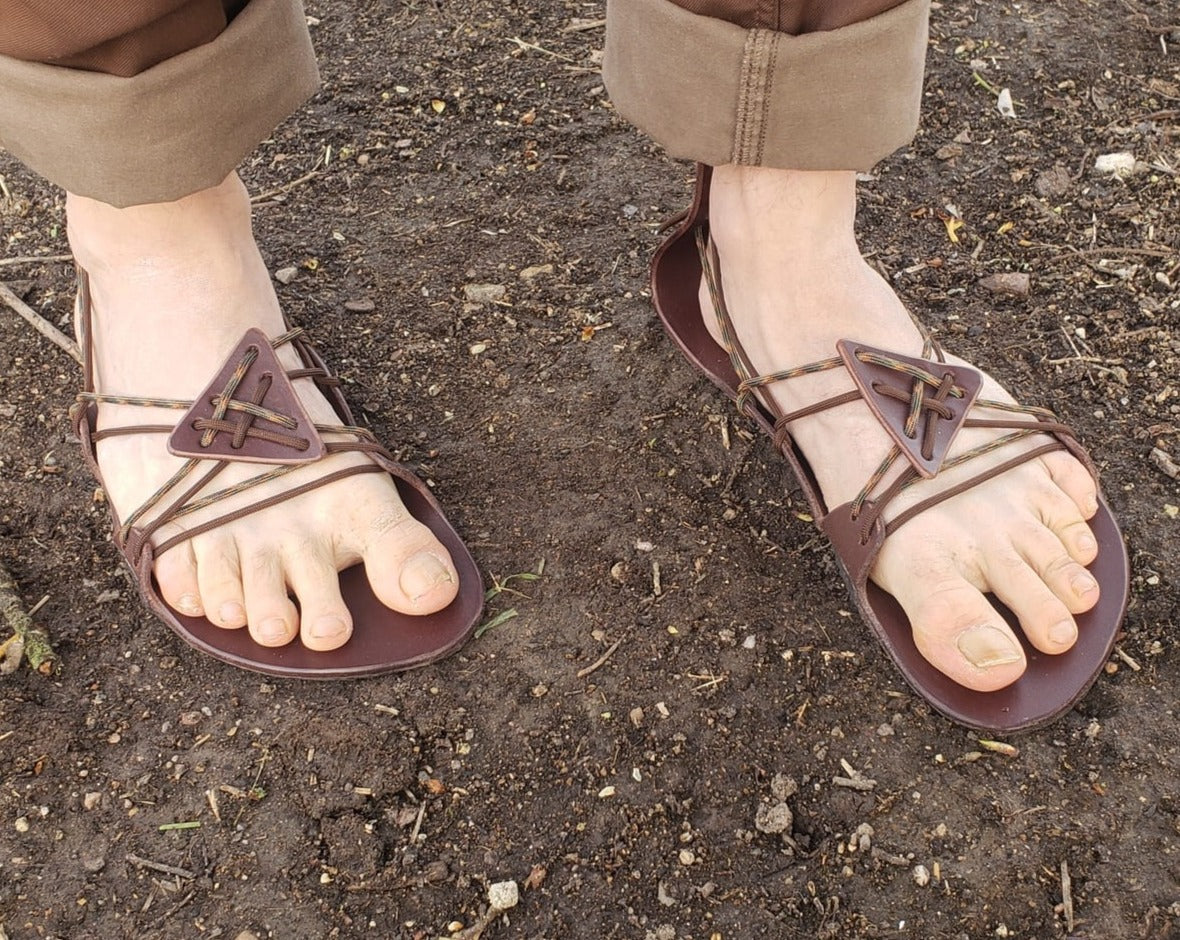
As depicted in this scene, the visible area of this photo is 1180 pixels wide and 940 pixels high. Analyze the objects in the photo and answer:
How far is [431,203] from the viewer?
76.3 inches

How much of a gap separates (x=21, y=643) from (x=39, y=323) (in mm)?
612

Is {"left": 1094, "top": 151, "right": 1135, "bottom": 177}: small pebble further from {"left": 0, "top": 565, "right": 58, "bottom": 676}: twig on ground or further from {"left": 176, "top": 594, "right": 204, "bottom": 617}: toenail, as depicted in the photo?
{"left": 0, "top": 565, "right": 58, "bottom": 676}: twig on ground

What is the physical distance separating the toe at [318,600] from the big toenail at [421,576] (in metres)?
0.08

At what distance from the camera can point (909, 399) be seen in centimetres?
134

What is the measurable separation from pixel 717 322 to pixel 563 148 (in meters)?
0.66

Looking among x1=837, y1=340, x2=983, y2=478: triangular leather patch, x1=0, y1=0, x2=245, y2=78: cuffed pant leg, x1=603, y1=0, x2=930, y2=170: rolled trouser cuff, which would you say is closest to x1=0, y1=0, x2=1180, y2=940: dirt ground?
x1=837, y1=340, x2=983, y2=478: triangular leather patch

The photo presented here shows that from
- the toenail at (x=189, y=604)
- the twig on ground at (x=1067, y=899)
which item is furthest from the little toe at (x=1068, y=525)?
the toenail at (x=189, y=604)

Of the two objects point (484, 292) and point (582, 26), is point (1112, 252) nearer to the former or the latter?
point (484, 292)

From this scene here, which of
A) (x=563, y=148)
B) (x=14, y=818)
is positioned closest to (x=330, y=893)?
(x=14, y=818)

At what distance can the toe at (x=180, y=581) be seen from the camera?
131cm

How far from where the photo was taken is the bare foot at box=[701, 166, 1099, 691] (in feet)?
4.09

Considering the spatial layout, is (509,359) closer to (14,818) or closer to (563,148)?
(563,148)

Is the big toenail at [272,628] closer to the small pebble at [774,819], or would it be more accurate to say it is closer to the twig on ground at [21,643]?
the twig on ground at [21,643]

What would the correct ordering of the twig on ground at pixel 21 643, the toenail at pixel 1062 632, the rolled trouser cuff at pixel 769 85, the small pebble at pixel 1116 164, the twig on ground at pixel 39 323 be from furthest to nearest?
the small pebble at pixel 1116 164 < the twig on ground at pixel 39 323 < the twig on ground at pixel 21 643 < the toenail at pixel 1062 632 < the rolled trouser cuff at pixel 769 85
